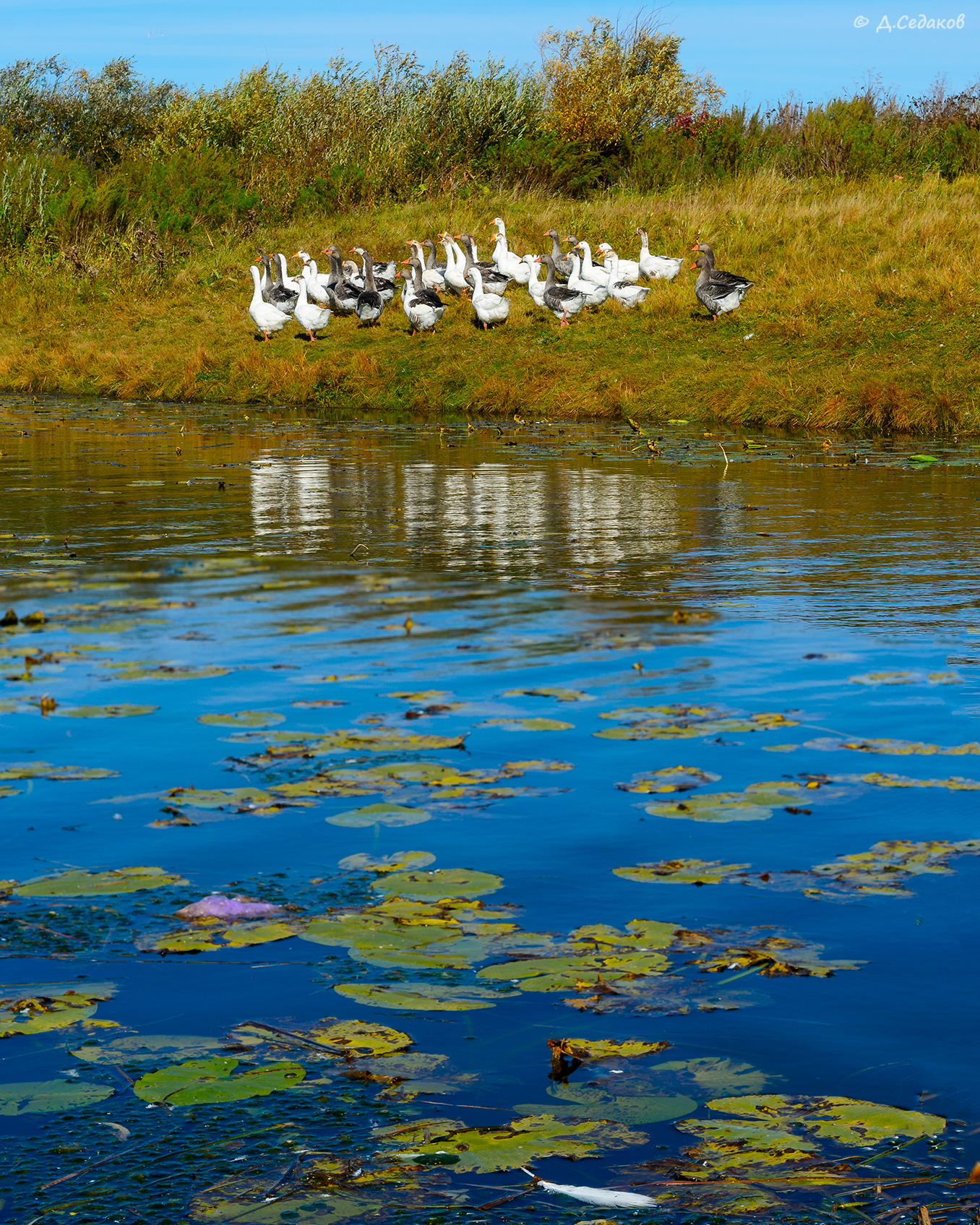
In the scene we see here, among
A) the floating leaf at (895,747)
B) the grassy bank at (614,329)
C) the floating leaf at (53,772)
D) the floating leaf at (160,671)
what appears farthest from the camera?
the grassy bank at (614,329)

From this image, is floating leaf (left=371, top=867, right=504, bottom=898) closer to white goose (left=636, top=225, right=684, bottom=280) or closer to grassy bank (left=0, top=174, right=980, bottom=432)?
grassy bank (left=0, top=174, right=980, bottom=432)

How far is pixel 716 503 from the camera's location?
14.7m

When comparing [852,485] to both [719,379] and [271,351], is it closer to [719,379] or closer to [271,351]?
[719,379]

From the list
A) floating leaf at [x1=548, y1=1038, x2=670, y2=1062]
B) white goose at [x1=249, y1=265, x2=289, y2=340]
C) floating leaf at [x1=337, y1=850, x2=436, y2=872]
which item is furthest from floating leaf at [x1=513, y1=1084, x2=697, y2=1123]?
white goose at [x1=249, y1=265, x2=289, y2=340]

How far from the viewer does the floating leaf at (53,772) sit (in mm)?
5832

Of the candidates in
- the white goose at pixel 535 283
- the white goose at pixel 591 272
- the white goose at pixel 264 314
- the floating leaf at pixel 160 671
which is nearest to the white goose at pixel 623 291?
the white goose at pixel 591 272

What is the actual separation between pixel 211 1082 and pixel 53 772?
2.84 m

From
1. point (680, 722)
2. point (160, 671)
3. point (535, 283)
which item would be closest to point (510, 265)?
point (535, 283)

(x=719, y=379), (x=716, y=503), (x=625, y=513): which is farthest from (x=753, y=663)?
(x=719, y=379)

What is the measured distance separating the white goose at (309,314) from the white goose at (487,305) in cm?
353

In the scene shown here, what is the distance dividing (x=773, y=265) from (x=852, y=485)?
542 inches

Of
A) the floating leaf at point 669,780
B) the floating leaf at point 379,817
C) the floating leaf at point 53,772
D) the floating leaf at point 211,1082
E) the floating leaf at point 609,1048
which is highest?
the floating leaf at point 53,772

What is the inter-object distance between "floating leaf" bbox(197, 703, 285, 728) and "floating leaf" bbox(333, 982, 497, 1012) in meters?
2.80

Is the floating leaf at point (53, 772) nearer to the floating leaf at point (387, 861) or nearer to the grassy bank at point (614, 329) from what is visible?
the floating leaf at point (387, 861)
